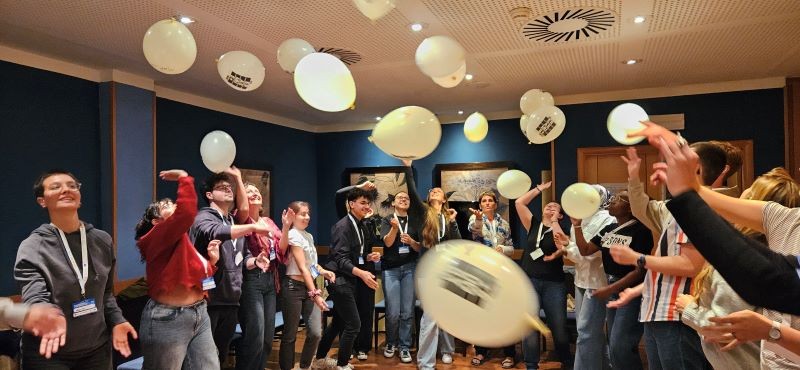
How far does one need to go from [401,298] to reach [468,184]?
2.51 m

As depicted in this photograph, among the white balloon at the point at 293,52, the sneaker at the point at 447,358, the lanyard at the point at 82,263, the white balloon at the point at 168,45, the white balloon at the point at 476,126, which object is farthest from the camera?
the sneaker at the point at 447,358

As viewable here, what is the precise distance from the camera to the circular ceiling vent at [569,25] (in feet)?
9.85

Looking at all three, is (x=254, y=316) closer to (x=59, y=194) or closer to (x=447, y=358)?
(x=59, y=194)

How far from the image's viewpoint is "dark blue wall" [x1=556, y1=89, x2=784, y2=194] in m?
4.91

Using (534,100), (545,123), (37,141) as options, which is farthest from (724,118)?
(37,141)

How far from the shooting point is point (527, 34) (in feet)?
11.1

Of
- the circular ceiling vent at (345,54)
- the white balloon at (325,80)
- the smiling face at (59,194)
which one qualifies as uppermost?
the circular ceiling vent at (345,54)

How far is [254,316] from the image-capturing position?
Result: 3219 millimetres

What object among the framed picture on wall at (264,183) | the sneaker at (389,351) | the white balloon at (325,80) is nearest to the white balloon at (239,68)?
the white balloon at (325,80)

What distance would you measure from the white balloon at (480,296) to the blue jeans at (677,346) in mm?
995

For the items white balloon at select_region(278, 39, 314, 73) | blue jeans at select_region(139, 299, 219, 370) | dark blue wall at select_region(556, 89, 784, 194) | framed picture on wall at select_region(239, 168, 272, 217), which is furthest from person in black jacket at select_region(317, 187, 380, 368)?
dark blue wall at select_region(556, 89, 784, 194)

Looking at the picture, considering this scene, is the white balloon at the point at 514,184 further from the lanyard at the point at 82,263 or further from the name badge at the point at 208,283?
the lanyard at the point at 82,263

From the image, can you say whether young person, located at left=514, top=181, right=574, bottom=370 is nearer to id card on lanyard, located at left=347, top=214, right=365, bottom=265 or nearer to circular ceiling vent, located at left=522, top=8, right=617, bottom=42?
circular ceiling vent, located at left=522, top=8, right=617, bottom=42

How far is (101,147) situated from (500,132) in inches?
180
